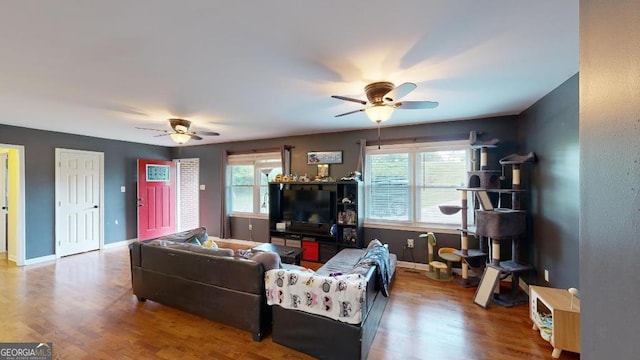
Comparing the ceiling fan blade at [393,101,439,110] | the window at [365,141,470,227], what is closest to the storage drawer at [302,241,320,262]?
the window at [365,141,470,227]

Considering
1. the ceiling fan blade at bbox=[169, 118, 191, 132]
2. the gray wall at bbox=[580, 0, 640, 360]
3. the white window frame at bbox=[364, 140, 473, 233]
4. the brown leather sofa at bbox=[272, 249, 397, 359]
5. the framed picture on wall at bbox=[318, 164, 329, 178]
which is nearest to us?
the gray wall at bbox=[580, 0, 640, 360]

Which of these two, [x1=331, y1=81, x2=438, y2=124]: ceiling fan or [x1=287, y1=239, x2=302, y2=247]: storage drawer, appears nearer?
[x1=331, y1=81, x2=438, y2=124]: ceiling fan

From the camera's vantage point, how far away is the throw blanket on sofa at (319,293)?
2.02 meters

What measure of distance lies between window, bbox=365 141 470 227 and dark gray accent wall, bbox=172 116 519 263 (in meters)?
0.21

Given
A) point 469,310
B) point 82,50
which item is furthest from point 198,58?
point 469,310

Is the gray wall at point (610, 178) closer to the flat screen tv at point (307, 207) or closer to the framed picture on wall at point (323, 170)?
the flat screen tv at point (307, 207)

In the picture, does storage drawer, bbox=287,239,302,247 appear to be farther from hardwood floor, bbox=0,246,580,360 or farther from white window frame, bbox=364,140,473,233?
hardwood floor, bbox=0,246,580,360

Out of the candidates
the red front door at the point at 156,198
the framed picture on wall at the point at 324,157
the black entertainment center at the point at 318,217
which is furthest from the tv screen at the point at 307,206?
the red front door at the point at 156,198

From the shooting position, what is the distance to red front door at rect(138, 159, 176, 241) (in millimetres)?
5949

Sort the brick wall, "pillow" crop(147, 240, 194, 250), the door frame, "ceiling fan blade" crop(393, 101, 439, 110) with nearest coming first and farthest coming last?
"ceiling fan blade" crop(393, 101, 439, 110) → "pillow" crop(147, 240, 194, 250) → the door frame → the brick wall

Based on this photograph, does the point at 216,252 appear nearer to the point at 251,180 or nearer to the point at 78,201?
the point at 251,180

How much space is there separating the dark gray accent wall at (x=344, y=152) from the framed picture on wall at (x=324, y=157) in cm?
8

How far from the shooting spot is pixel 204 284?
2.59 meters

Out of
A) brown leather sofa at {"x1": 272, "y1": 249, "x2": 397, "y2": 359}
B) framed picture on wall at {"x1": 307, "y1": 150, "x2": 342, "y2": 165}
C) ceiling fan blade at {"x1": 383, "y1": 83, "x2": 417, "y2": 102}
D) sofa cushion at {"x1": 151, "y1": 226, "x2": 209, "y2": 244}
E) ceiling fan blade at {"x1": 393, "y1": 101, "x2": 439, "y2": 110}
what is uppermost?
ceiling fan blade at {"x1": 383, "y1": 83, "x2": 417, "y2": 102}
